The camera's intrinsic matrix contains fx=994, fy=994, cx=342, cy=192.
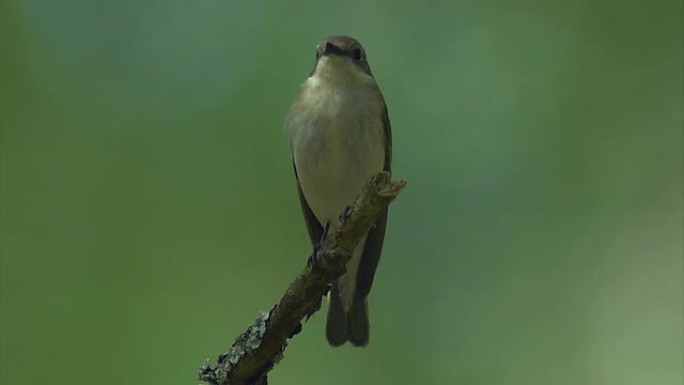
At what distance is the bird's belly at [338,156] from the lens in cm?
422

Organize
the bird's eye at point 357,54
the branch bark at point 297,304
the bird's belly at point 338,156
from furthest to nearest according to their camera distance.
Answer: the bird's eye at point 357,54, the bird's belly at point 338,156, the branch bark at point 297,304

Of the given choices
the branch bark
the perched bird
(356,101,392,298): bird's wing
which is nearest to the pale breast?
the perched bird

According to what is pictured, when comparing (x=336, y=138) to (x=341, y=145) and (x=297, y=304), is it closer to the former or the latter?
(x=341, y=145)

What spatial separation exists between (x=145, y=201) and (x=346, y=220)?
2.41 meters

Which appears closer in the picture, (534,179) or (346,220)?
(346,220)

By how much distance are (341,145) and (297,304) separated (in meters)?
1.28

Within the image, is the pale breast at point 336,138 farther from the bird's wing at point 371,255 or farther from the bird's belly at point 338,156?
the bird's wing at point 371,255

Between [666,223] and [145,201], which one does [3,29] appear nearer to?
[145,201]

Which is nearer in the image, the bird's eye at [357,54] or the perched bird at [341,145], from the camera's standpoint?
the perched bird at [341,145]

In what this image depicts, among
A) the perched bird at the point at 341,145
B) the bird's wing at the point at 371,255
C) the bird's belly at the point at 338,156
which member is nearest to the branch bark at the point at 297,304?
the perched bird at the point at 341,145

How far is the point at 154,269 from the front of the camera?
4934mm

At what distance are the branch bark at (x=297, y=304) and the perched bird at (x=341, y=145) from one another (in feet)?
3.24

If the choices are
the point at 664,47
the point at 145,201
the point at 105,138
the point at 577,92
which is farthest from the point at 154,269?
the point at 664,47

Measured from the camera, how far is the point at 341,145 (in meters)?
4.22
